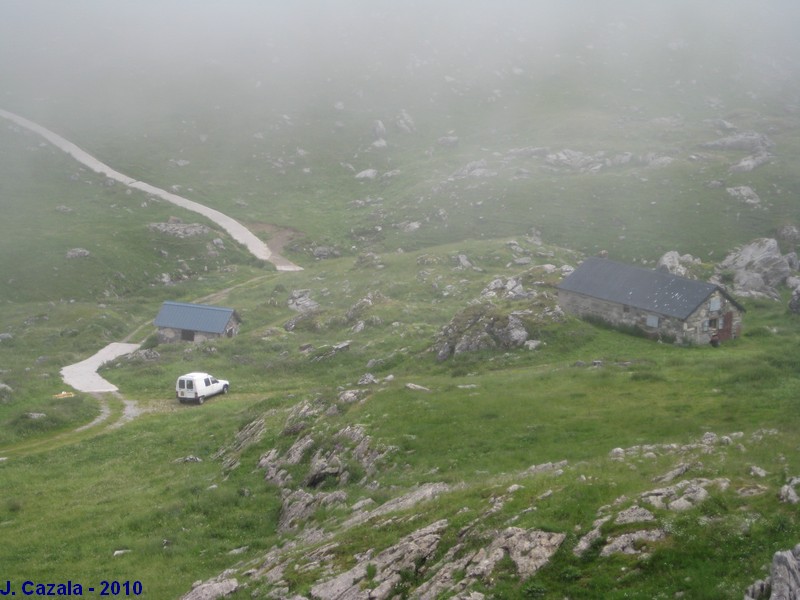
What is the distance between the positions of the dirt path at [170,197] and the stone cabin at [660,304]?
192ft

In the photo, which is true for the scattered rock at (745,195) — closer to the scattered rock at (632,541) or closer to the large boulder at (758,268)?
the large boulder at (758,268)

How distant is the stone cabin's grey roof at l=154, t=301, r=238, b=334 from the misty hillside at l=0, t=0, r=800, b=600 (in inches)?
123

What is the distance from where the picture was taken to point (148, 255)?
369 feet

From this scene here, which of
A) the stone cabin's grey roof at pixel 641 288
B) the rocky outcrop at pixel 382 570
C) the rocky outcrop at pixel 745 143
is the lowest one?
the rocky outcrop at pixel 382 570

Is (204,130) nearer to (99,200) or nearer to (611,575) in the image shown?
(99,200)

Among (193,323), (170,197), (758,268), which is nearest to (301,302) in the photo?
(193,323)

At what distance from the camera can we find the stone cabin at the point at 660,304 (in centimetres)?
5616

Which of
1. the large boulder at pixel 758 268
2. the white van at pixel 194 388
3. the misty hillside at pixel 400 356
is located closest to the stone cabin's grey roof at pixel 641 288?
the misty hillside at pixel 400 356

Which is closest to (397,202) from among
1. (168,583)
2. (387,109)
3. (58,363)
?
(387,109)

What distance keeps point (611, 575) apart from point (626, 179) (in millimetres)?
110879

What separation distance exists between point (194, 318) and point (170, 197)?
6436cm

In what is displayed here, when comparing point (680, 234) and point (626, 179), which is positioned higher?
point (626, 179)

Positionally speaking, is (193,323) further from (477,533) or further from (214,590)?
(477,533)

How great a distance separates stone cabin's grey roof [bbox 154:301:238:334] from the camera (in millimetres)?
78375
